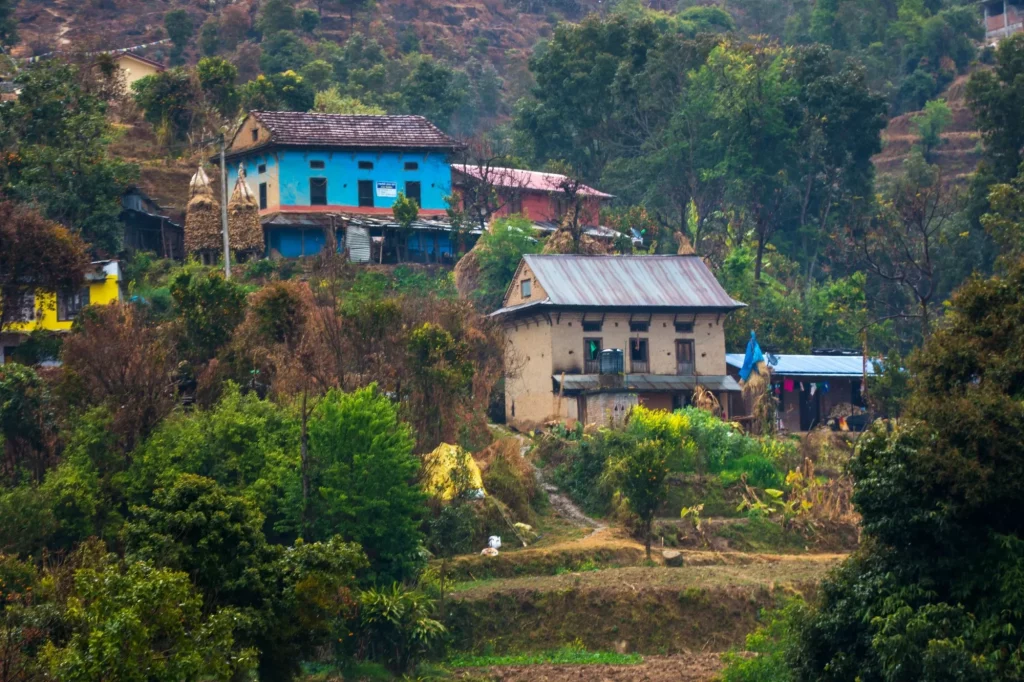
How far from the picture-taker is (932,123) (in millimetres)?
88750

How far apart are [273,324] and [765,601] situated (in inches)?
610

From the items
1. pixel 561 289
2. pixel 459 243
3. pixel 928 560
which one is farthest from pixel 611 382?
pixel 928 560

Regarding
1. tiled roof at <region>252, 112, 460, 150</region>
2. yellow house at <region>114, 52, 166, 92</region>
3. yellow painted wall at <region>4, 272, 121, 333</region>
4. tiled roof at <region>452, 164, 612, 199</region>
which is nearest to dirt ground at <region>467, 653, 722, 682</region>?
yellow painted wall at <region>4, 272, 121, 333</region>

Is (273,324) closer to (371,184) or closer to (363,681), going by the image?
(363,681)

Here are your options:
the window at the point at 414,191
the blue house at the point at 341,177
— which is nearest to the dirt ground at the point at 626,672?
the blue house at the point at 341,177

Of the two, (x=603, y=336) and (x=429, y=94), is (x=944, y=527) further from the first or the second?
(x=429, y=94)

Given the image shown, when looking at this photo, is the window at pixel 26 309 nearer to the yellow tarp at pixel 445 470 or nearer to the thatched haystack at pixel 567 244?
the yellow tarp at pixel 445 470

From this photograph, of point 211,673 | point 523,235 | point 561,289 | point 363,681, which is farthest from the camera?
point 523,235

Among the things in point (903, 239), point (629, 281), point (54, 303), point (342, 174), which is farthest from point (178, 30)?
point (54, 303)

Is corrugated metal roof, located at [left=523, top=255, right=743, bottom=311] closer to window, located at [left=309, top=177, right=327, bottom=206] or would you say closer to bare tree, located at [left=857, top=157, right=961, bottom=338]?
window, located at [left=309, top=177, right=327, bottom=206]

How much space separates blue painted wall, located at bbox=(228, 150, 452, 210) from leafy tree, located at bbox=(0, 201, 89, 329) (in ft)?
52.6

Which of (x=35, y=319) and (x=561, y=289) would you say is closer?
(x=35, y=319)

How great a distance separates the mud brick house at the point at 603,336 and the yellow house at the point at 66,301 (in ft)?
42.2

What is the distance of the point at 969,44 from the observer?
319 ft
